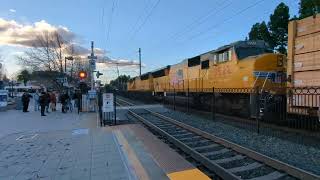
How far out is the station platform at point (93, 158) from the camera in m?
7.56

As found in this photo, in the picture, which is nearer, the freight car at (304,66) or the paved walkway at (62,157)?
the paved walkway at (62,157)

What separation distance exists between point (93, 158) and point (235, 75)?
398 inches

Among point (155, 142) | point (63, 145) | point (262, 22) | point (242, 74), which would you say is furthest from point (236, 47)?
point (262, 22)

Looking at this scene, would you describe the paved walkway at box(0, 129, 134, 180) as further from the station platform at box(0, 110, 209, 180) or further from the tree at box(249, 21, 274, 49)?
the tree at box(249, 21, 274, 49)

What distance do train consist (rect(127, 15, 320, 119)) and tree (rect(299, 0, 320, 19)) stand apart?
36.5ft

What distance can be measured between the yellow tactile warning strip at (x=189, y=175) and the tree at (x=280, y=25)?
3301 cm

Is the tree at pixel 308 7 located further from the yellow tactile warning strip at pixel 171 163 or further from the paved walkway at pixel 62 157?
the yellow tactile warning strip at pixel 171 163

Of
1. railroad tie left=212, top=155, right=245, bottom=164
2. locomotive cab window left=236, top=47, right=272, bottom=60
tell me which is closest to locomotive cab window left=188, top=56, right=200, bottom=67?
locomotive cab window left=236, top=47, right=272, bottom=60

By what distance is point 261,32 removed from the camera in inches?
1646

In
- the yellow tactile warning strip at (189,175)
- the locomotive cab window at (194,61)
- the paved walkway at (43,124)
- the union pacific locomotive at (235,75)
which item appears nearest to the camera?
the yellow tactile warning strip at (189,175)

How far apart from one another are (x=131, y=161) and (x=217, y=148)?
280 cm

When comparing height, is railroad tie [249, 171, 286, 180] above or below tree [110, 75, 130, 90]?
below

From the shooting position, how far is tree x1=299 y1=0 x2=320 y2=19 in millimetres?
30062

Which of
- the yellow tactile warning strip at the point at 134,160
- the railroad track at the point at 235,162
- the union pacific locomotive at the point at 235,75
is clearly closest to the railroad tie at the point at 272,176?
the railroad track at the point at 235,162
